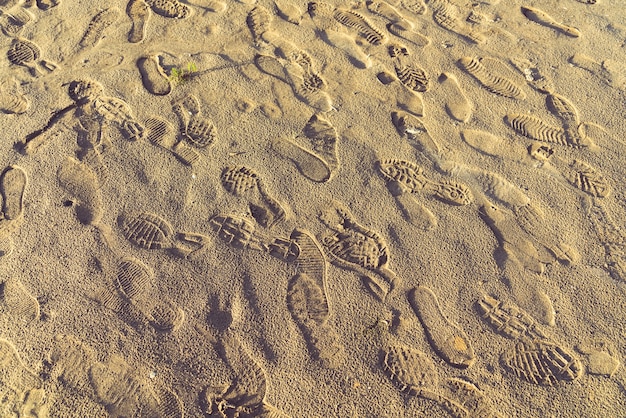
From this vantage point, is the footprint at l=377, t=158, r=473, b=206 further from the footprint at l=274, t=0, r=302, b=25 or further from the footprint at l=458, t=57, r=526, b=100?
the footprint at l=274, t=0, r=302, b=25

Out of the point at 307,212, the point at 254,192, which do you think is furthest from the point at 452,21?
the point at 254,192

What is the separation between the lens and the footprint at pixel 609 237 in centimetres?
292

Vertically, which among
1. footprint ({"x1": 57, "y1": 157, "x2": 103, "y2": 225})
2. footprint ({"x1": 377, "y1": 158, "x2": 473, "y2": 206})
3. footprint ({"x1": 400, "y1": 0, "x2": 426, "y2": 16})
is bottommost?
footprint ({"x1": 57, "y1": 157, "x2": 103, "y2": 225})

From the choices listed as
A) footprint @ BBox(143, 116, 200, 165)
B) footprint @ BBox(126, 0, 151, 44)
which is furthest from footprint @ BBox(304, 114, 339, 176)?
footprint @ BBox(126, 0, 151, 44)

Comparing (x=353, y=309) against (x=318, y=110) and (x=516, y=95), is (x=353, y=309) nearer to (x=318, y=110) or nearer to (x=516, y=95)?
(x=318, y=110)

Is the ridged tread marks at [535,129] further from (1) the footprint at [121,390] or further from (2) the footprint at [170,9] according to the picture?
(1) the footprint at [121,390]

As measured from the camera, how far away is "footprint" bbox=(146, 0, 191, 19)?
3.78 metres

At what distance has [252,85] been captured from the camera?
3436 mm

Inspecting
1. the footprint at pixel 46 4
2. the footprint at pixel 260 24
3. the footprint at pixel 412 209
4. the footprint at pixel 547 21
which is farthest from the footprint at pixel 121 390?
the footprint at pixel 547 21

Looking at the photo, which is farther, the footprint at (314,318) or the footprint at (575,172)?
the footprint at (575,172)

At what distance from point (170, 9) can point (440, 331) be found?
337 centimetres

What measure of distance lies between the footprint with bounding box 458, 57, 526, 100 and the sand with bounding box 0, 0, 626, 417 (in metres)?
0.02

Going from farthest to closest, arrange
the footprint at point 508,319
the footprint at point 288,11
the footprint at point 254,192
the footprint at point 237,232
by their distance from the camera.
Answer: the footprint at point 288,11
the footprint at point 254,192
the footprint at point 237,232
the footprint at point 508,319

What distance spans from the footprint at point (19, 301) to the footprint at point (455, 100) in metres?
3.16
